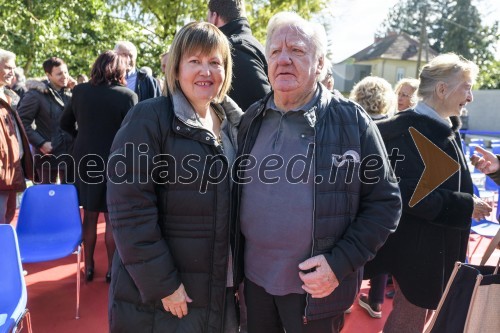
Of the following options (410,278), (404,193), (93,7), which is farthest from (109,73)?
(93,7)

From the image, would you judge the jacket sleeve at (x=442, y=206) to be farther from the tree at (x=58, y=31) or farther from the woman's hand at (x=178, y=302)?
the tree at (x=58, y=31)

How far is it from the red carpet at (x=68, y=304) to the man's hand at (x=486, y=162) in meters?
1.52

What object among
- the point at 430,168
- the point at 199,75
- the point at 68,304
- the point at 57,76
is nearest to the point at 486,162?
the point at 430,168

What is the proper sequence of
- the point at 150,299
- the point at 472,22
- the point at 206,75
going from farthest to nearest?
1. the point at 472,22
2. the point at 206,75
3. the point at 150,299

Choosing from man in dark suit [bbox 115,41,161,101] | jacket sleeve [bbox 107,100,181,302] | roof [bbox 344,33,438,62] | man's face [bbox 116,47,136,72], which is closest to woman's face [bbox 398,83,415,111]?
man in dark suit [bbox 115,41,161,101]

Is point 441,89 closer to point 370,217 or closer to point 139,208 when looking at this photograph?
point 370,217

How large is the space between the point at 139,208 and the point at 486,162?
1979mm

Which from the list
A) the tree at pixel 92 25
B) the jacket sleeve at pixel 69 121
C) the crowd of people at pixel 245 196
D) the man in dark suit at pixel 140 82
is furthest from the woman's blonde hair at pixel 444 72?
the tree at pixel 92 25

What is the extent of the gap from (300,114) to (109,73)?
2.23 m

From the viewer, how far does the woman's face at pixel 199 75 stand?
1.68 meters

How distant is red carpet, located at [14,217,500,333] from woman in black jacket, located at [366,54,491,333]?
3.26ft

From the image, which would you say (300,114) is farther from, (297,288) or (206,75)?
(297,288)

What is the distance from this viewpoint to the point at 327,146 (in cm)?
165

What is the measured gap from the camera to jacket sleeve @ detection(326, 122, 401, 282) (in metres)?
1.61
